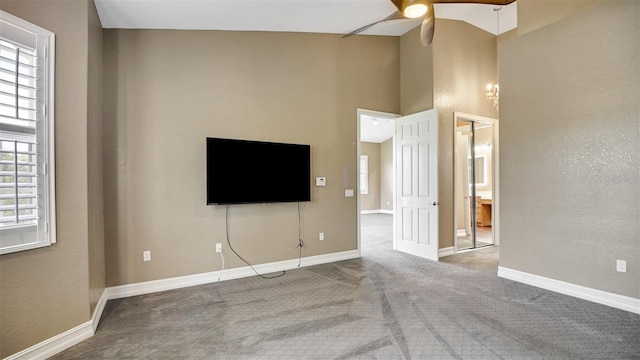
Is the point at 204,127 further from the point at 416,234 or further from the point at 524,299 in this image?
the point at 524,299

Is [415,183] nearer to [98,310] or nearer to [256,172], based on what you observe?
[256,172]

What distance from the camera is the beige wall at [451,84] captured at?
4.61 m

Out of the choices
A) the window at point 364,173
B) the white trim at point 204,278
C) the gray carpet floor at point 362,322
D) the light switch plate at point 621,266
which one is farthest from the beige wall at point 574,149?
the window at point 364,173

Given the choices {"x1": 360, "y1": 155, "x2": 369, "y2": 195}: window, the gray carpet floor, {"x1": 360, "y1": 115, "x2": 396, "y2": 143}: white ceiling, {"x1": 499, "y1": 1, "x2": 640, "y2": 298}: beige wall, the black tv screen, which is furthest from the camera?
{"x1": 360, "y1": 155, "x2": 369, "y2": 195}: window

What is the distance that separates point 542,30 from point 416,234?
120 inches

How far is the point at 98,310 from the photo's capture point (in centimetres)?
265

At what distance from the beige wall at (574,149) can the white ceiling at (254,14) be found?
5.48 feet

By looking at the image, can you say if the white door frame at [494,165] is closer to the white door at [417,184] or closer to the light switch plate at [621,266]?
the white door at [417,184]

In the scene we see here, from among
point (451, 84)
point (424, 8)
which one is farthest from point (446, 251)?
point (424, 8)

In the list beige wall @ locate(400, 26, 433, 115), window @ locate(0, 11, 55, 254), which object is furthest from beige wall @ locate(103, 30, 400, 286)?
window @ locate(0, 11, 55, 254)

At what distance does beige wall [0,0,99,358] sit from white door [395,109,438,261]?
408 cm

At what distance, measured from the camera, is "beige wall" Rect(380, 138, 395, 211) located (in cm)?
1111

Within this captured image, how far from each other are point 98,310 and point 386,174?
9957mm

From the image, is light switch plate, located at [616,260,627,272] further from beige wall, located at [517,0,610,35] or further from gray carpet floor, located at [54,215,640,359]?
beige wall, located at [517,0,610,35]
